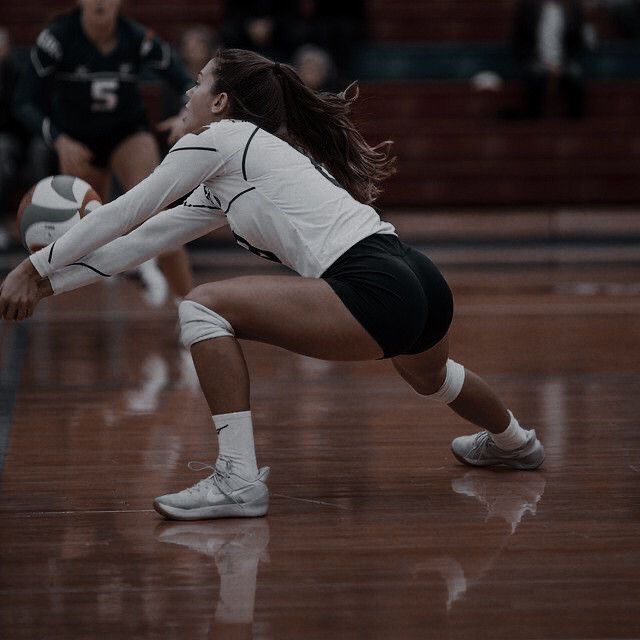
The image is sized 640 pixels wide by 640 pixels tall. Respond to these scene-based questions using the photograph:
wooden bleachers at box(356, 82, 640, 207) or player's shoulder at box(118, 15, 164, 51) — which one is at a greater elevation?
player's shoulder at box(118, 15, 164, 51)

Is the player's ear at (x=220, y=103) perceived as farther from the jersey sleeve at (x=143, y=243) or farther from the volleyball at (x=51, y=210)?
the volleyball at (x=51, y=210)

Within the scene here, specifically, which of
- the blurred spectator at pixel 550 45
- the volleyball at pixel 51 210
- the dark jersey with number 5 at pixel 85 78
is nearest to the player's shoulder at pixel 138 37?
the dark jersey with number 5 at pixel 85 78

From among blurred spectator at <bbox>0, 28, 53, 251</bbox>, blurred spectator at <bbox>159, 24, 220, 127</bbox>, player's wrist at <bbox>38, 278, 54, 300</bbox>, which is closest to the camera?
player's wrist at <bbox>38, 278, 54, 300</bbox>

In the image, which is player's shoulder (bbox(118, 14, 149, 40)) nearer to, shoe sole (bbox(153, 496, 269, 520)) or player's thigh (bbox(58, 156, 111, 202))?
player's thigh (bbox(58, 156, 111, 202))

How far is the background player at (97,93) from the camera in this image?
17.1ft

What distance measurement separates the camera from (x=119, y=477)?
125 inches

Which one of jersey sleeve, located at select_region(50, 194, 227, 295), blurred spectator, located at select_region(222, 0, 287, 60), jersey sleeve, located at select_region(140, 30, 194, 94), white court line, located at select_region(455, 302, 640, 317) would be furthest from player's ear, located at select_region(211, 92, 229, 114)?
blurred spectator, located at select_region(222, 0, 287, 60)

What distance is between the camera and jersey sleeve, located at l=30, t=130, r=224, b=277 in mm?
2699

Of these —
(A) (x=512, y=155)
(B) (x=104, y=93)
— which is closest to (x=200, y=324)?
(B) (x=104, y=93)

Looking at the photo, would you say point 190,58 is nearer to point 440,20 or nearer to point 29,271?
point 440,20

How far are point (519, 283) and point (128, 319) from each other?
242cm

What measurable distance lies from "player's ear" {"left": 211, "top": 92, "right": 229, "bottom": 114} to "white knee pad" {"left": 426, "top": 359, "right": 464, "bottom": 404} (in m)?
0.86

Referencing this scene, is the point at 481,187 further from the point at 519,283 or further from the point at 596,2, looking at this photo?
the point at 519,283

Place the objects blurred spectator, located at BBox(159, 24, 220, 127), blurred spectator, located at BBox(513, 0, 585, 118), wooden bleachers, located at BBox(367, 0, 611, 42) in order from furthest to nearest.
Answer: wooden bleachers, located at BBox(367, 0, 611, 42) < blurred spectator, located at BBox(513, 0, 585, 118) < blurred spectator, located at BBox(159, 24, 220, 127)
